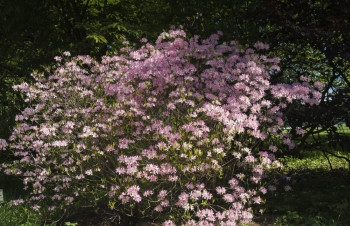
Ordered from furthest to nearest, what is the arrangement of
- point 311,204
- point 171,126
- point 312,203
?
point 311,204 → point 312,203 → point 171,126

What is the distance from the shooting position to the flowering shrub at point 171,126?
5.57m

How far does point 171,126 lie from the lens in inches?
240

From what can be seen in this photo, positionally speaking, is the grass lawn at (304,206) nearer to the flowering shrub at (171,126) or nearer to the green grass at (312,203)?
the green grass at (312,203)

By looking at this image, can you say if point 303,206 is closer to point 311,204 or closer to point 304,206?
point 304,206

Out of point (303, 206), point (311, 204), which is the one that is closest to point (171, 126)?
point (303, 206)

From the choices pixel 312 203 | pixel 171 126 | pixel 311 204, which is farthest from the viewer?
pixel 311 204

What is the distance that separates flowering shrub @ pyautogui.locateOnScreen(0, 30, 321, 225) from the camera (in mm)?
5570

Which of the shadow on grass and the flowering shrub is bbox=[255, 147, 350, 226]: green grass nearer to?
the shadow on grass

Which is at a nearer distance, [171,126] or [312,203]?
[171,126]

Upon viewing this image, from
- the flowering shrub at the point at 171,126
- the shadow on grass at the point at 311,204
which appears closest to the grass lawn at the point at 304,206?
the shadow on grass at the point at 311,204

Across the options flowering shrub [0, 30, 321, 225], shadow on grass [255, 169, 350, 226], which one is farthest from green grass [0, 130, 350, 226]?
flowering shrub [0, 30, 321, 225]

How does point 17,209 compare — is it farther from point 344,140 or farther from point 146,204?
point 344,140

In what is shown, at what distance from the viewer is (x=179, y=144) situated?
17.6 ft

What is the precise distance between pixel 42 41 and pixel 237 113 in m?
7.35
